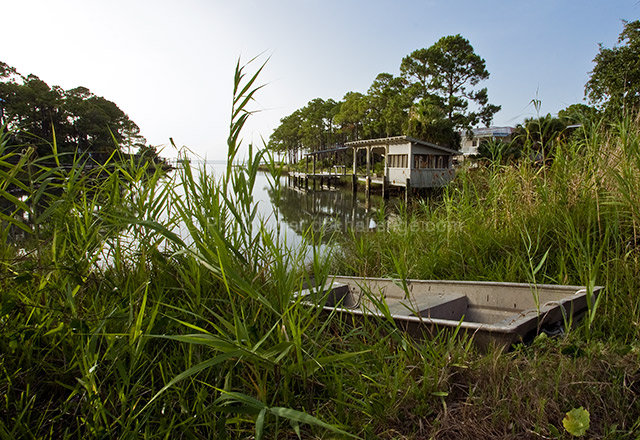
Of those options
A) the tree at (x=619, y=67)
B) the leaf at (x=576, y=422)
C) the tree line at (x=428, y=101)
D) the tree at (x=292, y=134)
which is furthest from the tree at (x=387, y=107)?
the leaf at (x=576, y=422)

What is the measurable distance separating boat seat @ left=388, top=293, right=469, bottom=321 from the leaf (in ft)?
4.60

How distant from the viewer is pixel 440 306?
9.39ft

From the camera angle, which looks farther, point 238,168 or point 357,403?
point 238,168

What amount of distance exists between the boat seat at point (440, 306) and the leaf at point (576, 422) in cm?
140

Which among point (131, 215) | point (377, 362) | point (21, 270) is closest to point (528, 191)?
point (377, 362)

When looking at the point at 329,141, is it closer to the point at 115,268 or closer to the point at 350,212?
the point at 350,212

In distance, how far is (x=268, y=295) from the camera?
67.0 inches

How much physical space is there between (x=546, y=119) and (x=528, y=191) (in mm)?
708

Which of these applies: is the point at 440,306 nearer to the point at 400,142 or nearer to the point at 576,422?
the point at 576,422

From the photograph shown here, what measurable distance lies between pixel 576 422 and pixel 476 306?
6.61ft

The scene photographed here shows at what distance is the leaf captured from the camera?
1.19m

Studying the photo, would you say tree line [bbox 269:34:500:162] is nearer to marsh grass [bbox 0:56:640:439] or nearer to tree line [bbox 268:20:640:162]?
tree line [bbox 268:20:640:162]

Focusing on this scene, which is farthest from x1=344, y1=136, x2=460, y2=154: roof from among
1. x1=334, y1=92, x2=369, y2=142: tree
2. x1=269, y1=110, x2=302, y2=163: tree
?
x1=269, y1=110, x2=302, y2=163: tree

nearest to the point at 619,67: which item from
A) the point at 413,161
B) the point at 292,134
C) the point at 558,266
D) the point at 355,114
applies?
the point at 413,161
